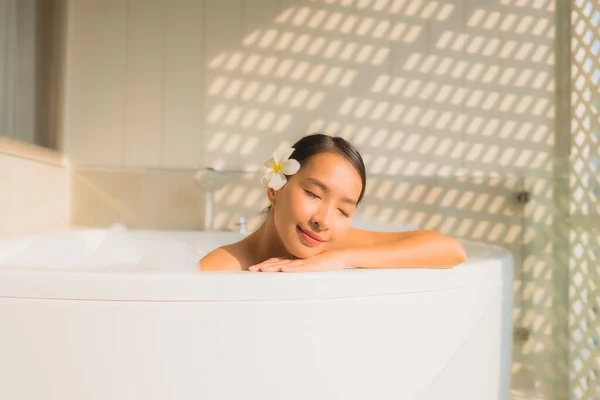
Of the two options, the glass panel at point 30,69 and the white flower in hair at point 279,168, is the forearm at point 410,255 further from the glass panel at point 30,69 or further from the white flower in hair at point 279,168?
the glass panel at point 30,69

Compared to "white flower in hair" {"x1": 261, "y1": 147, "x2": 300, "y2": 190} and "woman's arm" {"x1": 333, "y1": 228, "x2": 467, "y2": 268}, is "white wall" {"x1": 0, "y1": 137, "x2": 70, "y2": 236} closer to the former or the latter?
"white flower in hair" {"x1": 261, "y1": 147, "x2": 300, "y2": 190}

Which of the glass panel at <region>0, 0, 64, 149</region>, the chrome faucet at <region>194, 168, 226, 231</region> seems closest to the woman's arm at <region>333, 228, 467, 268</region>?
the chrome faucet at <region>194, 168, 226, 231</region>

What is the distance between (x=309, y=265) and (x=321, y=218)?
0.46 feet

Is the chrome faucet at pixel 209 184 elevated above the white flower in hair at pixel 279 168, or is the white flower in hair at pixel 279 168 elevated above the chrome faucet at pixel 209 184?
the white flower in hair at pixel 279 168

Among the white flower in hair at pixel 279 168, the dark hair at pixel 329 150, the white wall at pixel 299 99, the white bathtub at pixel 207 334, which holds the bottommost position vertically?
the white bathtub at pixel 207 334

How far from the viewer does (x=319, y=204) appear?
101cm

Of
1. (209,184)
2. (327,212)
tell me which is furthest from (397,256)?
(209,184)

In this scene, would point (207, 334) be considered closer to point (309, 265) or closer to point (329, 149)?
point (309, 265)

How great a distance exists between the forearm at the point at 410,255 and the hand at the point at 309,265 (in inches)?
1.0

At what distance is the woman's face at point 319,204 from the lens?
1008mm

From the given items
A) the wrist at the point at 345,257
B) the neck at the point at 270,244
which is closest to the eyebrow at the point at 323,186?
the wrist at the point at 345,257

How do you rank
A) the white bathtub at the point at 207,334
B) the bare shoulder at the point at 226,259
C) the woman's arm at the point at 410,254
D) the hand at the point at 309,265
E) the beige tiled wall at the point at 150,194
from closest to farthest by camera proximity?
the white bathtub at the point at 207,334 → the hand at the point at 309,265 → the woman's arm at the point at 410,254 → the bare shoulder at the point at 226,259 → the beige tiled wall at the point at 150,194

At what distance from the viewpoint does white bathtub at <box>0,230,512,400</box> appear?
734mm

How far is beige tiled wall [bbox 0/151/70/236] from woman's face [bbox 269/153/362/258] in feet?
3.30
